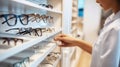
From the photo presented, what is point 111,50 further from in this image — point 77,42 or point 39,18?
point 39,18

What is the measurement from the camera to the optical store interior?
838 millimetres

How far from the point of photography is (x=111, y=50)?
81 cm

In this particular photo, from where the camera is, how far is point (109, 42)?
82 cm

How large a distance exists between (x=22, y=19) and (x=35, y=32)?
149mm

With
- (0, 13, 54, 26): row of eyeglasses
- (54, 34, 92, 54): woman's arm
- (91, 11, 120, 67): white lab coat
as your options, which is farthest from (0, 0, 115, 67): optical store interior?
(91, 11, 120, 67): white lab coat

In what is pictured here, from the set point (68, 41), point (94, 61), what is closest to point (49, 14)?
point (68, 41)

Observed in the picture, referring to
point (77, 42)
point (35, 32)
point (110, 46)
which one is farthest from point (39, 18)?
point (110, 46)

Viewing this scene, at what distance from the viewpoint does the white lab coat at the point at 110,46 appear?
0.80 m

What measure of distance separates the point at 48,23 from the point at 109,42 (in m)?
1.07

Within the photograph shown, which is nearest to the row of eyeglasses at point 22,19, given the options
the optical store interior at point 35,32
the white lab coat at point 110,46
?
the optical store interior at point 35,32

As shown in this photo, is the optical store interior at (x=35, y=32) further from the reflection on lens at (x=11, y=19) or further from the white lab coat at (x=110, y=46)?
the white lab coat at (x=110, y=46)

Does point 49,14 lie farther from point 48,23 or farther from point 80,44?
point 80,44

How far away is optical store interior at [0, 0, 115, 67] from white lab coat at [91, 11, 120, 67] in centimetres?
41

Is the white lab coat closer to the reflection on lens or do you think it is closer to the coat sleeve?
the coat sleeve
